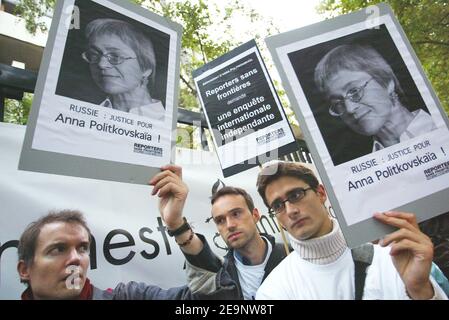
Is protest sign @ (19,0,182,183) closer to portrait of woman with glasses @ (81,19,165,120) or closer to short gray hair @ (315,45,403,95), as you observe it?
portrait of woman with glasses @ (81,19,165,120)

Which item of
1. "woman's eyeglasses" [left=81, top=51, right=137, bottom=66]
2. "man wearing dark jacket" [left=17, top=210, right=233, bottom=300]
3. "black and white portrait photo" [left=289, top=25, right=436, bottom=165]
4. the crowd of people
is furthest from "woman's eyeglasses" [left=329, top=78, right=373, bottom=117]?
"man wearing dark jacket" [left=17, top=210, right=233, bottom=300]

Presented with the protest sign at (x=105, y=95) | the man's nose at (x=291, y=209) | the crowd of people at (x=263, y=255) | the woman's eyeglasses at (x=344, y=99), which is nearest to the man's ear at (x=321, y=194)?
the crowd of people at (x=263, y=255)

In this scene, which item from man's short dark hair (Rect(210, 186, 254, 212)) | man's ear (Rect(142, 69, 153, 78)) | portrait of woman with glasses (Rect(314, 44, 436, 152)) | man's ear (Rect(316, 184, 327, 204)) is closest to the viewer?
portrait of woman with glasses (Rect(314, 44, 436, 152))

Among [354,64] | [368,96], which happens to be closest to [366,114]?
[368,96]

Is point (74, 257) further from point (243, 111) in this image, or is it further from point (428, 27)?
point (428, 27)

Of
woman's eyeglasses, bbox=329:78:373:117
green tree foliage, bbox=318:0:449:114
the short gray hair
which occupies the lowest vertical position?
woman's eyeglasses, bbox=329:78:373:117

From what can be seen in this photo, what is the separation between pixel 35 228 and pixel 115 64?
30.4 inches

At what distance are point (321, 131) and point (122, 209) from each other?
102 cm

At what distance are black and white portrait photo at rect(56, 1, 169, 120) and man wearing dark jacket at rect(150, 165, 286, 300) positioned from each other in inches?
13.9

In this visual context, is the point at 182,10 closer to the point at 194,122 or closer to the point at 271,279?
the point at 194,122

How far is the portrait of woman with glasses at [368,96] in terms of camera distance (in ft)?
4.59

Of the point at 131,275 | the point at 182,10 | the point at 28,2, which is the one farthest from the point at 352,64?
the point at 28,2

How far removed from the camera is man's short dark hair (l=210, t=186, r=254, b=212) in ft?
6.48

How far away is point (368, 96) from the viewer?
1.48 meters
